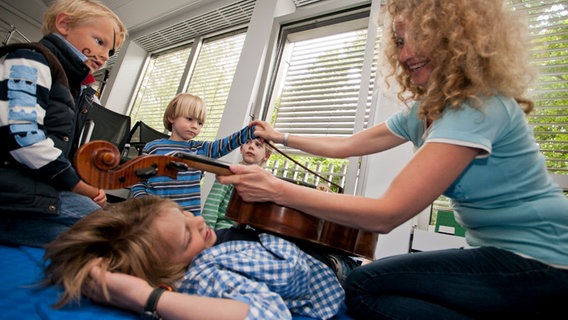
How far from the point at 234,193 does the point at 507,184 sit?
37.5 inches

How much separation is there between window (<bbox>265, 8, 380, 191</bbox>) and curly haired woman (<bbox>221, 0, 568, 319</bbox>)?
1884 mm

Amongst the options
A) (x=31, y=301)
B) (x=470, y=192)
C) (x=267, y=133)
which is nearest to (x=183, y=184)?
(x=267, y=133)

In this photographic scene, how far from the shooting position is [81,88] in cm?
147

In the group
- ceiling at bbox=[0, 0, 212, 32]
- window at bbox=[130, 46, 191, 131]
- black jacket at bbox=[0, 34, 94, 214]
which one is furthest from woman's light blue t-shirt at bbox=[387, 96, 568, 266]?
window at bbox=[130, 46, 191, 131]

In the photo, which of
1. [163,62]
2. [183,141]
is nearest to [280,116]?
[183,141]

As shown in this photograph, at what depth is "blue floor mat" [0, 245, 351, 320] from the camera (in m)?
0.66

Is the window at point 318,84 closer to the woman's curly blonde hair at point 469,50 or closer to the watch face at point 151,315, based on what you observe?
the woman's curly blonde hair at point 469,50

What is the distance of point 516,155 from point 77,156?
1.34 meters

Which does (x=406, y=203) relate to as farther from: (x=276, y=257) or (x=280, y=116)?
(x=280, y=116)

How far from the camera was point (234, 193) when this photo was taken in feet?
3.84

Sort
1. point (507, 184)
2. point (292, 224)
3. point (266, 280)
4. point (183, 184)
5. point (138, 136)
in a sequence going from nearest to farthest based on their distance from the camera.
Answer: point (266, 280), point (507, 184), point (292, 224), point (183, 184), point (138, 136)

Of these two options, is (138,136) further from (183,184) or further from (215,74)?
(183,184)

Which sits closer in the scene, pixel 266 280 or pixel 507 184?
pixel 266 280

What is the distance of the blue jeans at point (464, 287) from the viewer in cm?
89
